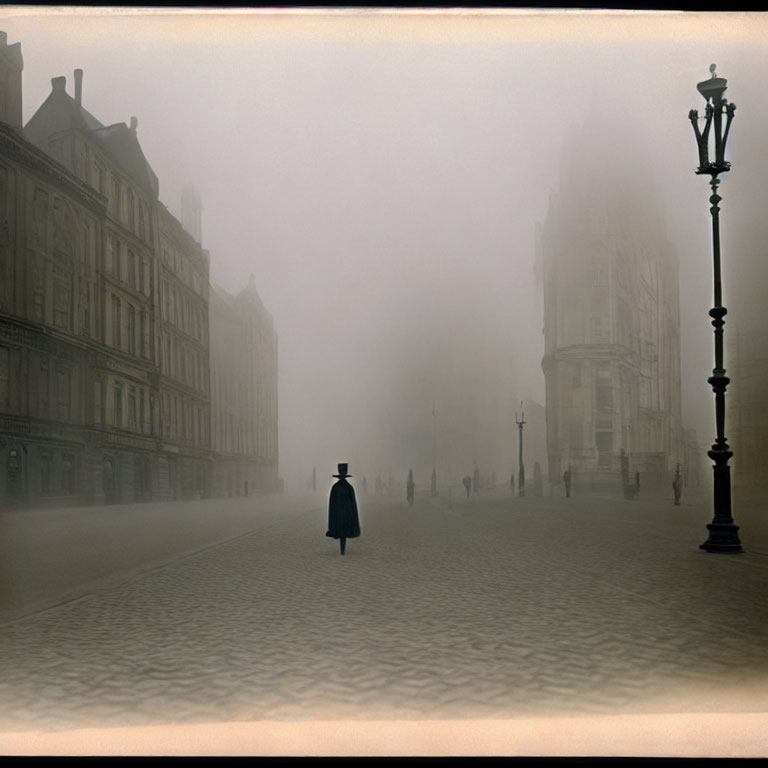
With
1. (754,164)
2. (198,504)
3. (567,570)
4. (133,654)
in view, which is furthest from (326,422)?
(198,504)

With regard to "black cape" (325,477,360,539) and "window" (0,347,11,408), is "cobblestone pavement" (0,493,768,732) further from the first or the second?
"window" (0,347,11,408)

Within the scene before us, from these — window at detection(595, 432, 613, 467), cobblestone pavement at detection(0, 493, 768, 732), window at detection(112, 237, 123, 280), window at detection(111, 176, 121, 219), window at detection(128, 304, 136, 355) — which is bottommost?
cobblestone pavement at detection(0, 493, 768, 732)

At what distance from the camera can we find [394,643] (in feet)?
22.4

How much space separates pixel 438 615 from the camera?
7.97 metres

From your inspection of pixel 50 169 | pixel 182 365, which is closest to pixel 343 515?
pixel 182 365

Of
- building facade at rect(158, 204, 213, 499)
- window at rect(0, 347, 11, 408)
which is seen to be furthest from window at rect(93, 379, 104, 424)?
window at rect(0, 347, 11, 408)

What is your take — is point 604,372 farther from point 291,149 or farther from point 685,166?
point 291,149

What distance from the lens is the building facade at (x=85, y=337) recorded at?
2230 centimetres

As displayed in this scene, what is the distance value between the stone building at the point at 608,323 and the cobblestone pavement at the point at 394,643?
4.60 m

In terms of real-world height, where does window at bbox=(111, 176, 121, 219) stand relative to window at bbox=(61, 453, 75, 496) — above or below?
above

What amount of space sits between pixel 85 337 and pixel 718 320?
22.4 m

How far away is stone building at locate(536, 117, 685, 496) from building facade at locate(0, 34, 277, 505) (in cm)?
882

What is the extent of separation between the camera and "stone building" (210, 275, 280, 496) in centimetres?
1162

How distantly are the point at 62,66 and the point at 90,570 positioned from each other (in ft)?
22.4
